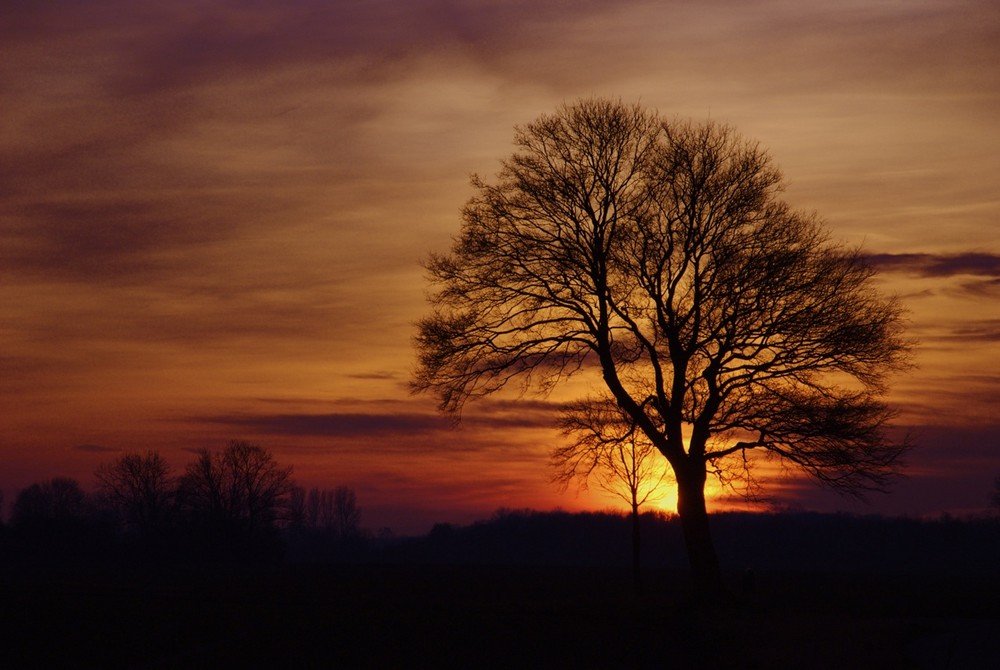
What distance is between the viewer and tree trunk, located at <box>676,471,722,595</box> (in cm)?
2770

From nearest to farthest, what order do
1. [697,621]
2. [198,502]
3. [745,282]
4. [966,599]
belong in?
1. [697,621]
2. [745,282]
3. [966,599]
4. [198,502]

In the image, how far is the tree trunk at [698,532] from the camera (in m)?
27.7

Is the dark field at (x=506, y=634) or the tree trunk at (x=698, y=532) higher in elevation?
the tree trunk at (x=698, y=532)

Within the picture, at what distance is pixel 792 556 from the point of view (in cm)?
12588

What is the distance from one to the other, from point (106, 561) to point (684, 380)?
73.3 meters

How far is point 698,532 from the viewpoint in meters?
28.1

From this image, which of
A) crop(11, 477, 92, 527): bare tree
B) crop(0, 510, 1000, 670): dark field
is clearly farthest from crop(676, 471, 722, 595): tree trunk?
crop(11, 477, 92, 527): bare tree

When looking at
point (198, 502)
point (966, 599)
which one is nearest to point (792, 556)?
point (198, 502)

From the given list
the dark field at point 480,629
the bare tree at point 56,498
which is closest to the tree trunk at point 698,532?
the dark field at point 480,629

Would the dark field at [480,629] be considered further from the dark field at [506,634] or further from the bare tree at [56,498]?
the bare tree at [56,498]

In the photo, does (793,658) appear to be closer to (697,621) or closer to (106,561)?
(697,621)

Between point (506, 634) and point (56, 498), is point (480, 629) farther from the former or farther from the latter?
point (56, 498)

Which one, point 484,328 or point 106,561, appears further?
point 106,561

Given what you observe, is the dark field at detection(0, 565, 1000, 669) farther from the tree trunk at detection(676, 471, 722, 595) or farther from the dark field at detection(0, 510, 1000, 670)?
the tree trunk at detection(676, 471, 722, 595)
